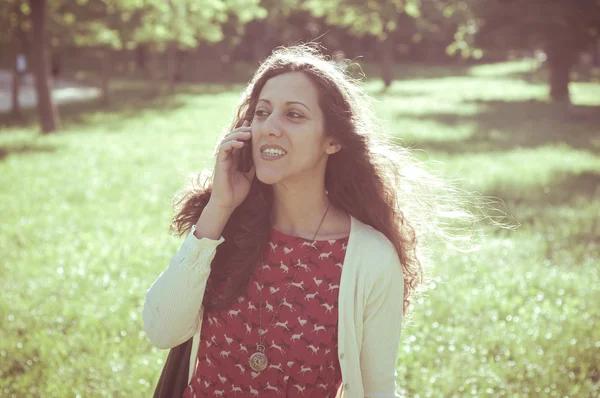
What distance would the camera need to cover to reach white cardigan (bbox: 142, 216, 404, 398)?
96.0 inches

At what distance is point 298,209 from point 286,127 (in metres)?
0.39

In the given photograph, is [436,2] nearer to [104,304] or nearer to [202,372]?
[104,304]

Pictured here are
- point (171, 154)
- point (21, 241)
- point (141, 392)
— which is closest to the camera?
point (141, 392)

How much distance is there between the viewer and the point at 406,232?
2846 millimetres

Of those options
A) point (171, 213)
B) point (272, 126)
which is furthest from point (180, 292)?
point (171, 213)

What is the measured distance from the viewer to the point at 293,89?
261 centimetres

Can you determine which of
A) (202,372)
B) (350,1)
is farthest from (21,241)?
(350,1)

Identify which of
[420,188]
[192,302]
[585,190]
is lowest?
[585,190]

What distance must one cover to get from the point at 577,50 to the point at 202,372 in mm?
25389

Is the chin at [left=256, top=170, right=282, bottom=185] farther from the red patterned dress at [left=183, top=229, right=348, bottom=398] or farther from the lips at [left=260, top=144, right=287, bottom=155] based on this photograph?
the red patterned dress at [left=183, top=229, right=348, bottom=398]

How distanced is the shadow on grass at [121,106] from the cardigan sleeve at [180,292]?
60.8 feet

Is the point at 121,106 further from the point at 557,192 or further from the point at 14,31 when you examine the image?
the point at 557,192

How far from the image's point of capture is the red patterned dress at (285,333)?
253cm

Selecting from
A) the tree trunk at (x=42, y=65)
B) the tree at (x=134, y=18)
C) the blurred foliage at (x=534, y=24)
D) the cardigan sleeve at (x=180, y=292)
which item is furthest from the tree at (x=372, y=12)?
the cardigan sleeve at (x=180, y=292)
